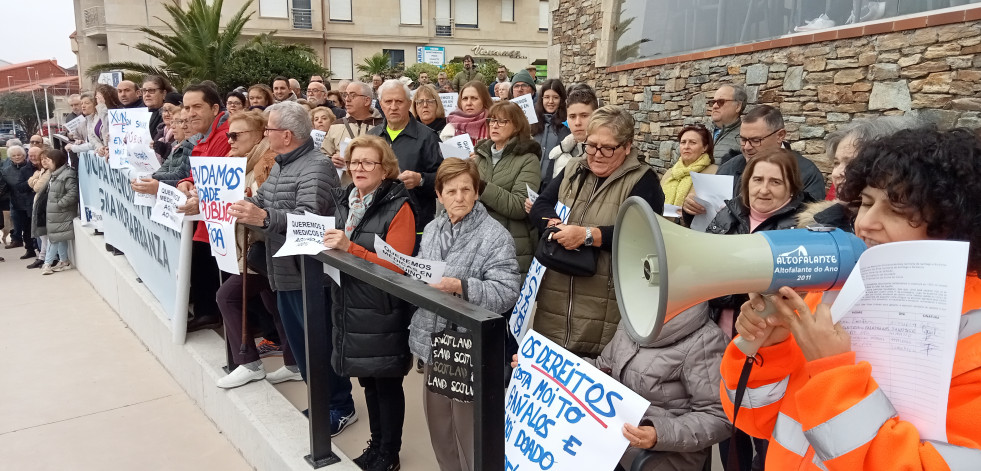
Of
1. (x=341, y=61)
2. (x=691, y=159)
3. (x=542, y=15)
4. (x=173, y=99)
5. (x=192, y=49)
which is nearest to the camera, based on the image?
(x=691, y=159)

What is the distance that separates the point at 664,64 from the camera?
8086mm

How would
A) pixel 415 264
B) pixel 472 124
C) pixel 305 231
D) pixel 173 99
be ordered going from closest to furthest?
pixel 415 264
pixel 305 231
pixel 472 124
pixel 173 99

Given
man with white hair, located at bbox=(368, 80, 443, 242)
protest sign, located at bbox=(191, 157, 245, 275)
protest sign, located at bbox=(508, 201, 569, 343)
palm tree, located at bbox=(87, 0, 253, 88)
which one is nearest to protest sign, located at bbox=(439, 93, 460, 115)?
man with white hair, located at bbox=(368, 80, 443, 242)

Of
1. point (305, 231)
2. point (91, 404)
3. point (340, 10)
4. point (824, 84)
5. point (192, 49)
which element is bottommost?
point (91, 404)

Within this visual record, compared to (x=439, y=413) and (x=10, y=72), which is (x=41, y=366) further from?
(x=10, y=72)

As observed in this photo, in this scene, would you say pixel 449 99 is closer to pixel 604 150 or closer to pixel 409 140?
pixel 409 140

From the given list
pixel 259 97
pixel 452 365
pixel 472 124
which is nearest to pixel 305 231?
pixel 452 365

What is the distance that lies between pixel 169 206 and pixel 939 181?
4112mm

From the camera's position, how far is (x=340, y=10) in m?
34.9

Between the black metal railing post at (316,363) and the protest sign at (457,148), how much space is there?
1585 mm

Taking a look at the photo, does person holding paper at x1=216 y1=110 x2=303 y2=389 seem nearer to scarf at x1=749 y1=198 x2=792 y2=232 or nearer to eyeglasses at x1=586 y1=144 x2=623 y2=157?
eyeglasses at x1=586 y1=144 x2=623 y2=157

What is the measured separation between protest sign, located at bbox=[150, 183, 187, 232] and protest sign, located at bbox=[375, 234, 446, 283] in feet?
6.90

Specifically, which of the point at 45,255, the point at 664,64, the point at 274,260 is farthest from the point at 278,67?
the point at 274,260

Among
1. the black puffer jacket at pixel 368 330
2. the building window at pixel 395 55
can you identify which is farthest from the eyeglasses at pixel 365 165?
the building window at pixel 395 55
